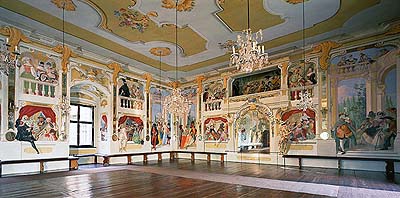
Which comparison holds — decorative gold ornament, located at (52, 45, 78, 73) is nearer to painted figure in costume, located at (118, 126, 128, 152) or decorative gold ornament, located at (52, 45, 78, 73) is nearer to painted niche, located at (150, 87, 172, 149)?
painted figure in costume, located at (118, 126, 128, 152)

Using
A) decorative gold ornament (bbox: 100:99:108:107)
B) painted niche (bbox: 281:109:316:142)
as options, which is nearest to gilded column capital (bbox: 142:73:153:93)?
decorative gold ornament (bbox: 100:99:108:107)

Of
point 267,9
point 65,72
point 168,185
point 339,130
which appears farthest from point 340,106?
point 65,72

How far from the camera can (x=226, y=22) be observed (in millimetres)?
7953

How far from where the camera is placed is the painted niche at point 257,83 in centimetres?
1143

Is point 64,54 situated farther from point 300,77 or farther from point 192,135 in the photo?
point 300,77

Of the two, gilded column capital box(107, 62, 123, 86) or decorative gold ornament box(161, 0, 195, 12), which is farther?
gilded column capital box(107, 62, 123, 86)

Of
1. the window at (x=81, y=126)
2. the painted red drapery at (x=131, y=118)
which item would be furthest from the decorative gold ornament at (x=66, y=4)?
the painted red drapery at (x=131, y=118)

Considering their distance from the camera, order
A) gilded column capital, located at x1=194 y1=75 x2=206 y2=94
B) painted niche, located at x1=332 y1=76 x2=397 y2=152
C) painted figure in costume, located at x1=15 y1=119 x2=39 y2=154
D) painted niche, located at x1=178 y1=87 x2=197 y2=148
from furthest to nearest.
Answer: painted niche, located at x1=178 y1=87 x2=197 y2=148 → gilded column capital, located at x1=194 y1=75 x2=206 y2=94 → painted figure in costume, located at x1=15 y1=119 x2=39 y2=154 → painted niche, located at x1=332 y1=76 x2=397 y2=152

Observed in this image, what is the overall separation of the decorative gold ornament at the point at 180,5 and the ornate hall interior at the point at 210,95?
0.05 metres

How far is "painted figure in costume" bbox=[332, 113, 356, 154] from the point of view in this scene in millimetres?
8992

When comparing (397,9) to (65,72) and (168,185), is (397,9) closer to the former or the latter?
(168,185)

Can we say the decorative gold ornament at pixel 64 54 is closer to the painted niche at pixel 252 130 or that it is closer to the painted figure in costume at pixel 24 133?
the painted figure in costume at pixel 24 133

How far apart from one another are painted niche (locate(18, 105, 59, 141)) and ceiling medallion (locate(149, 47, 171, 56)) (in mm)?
4197

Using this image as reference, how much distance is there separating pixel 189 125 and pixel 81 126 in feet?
17.3
